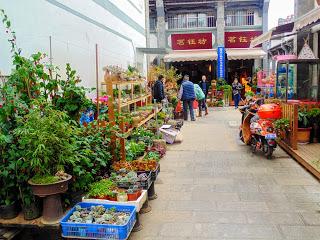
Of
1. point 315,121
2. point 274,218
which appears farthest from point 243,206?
point 315,121

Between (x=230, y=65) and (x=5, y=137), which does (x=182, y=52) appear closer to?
(x=230, y=65)

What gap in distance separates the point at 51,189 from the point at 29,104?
4.03 ft

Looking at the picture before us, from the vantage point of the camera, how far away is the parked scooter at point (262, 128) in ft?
26.5

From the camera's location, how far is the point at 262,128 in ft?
26.9

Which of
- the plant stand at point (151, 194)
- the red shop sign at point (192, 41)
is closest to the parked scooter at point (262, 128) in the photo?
the plant stand at point (151, 194)

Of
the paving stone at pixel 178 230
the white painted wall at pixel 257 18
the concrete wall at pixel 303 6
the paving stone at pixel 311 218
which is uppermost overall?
the white painted wall at pixel 257 18

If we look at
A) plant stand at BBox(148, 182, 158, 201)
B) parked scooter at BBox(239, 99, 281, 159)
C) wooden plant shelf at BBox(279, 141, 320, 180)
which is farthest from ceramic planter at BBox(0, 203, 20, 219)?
parked scooter at BBox(239, 99, 281, 159)

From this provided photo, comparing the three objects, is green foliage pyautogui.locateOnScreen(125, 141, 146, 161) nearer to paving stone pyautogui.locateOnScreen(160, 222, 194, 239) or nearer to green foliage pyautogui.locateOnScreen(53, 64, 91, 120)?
green foliage pyautogui.locateOnScreen(53, 64, 91, 120)

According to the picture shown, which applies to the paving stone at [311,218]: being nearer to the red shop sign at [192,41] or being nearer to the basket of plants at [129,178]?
the basket of plants at [129,178]

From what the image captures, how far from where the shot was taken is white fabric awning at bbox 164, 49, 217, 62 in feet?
73.6

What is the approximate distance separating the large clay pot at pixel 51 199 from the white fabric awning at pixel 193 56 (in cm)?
1908

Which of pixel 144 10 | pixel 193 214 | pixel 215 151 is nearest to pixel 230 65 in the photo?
pixel 144 10

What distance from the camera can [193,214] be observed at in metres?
5.13

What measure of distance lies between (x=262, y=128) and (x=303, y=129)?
1423mm
